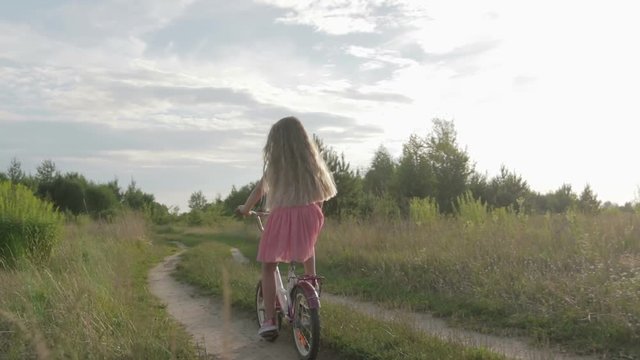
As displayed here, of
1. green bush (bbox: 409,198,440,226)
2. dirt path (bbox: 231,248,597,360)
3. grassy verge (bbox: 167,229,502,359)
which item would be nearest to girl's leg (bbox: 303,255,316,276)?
grassy verge (bbox: 167,229,502,359)

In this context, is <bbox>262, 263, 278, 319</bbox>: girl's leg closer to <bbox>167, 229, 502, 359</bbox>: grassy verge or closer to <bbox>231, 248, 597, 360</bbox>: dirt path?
<bbox>167, 229, 502, 359</bbox>: grassy verge

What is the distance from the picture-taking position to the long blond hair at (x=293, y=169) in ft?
18.3

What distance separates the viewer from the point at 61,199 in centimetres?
5059

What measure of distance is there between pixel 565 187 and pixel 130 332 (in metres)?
40.8

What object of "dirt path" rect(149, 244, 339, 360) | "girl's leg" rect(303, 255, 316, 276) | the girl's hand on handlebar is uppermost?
the girl's hand on handlebar

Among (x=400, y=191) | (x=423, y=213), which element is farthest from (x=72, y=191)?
(x=423, y=213)

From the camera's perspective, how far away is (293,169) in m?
5.63

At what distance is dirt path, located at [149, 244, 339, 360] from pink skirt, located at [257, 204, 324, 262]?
34.3 inches

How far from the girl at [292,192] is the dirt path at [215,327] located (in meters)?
A: 0.93

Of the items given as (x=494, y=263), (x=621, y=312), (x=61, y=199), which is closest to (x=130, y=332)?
(x=621, y=312)

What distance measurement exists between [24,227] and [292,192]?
29.3ft

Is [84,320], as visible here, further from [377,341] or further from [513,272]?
[513,272]

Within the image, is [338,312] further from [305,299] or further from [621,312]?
[621,312]

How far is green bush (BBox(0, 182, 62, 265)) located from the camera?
38.4ft
